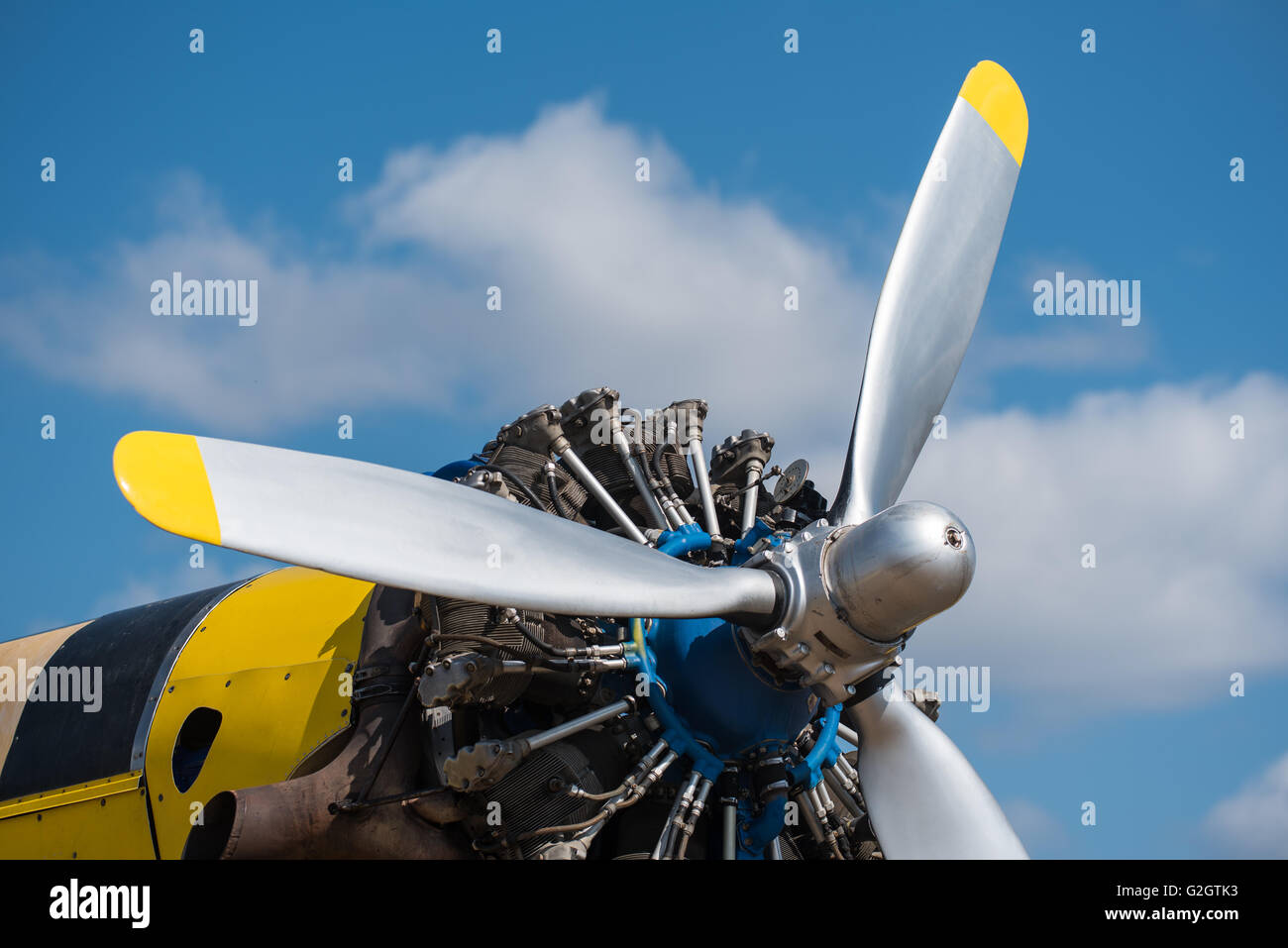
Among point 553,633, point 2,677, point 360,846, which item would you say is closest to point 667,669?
point 553,633

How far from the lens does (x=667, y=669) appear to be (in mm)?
8781

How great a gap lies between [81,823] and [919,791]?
634cm

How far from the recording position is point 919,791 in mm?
8836

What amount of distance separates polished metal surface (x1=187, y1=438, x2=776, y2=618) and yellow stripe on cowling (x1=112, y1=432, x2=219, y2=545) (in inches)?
2.7

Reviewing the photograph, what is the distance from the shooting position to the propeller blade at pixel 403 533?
6125 mm

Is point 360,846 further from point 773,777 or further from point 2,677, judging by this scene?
point 2,677

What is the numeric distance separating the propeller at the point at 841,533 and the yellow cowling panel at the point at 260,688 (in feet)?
8.67

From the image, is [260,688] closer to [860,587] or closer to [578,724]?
[578,724]

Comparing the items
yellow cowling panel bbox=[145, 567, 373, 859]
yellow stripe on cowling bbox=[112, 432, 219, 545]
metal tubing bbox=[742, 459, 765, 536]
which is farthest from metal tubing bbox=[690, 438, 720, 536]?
yellow stripe on cowling bbox=[112, 432, 219, 545]

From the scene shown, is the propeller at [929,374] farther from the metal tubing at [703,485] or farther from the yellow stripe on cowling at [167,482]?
the yellow stripe on cowling at [167,482]

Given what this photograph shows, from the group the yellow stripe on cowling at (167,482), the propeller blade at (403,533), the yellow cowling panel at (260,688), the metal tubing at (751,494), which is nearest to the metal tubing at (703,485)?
the metal tubing at (751,494)

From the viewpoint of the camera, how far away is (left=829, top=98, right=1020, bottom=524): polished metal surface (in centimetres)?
914
